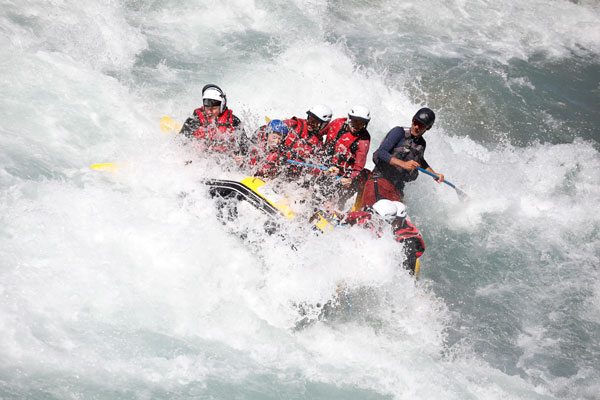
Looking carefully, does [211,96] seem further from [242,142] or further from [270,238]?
[270,238]

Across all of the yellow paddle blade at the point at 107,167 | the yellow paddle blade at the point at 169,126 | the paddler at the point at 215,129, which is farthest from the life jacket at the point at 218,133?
the yellow paddle blade at the point at 107,167

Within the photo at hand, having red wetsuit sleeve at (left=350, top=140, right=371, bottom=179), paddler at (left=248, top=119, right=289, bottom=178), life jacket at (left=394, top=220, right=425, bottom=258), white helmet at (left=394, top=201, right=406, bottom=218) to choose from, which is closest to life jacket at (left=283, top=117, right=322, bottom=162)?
paddler at (left=248, top=119, right=289, bottom=178)

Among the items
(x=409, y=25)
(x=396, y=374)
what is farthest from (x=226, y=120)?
(x=409, y=25)

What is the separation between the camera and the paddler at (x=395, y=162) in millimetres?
6110

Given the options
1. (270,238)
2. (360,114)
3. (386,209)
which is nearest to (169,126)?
(270,238)

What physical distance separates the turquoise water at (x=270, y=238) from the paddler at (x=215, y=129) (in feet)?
1.01

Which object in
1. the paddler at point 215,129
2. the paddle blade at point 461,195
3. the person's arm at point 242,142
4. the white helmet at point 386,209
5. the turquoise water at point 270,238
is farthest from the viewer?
the paddle blade at point 461,195

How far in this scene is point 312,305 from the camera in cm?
545

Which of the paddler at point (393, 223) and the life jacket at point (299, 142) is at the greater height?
the life jacket at point (299, 142)

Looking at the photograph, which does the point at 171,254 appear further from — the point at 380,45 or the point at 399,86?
the point at 380,45

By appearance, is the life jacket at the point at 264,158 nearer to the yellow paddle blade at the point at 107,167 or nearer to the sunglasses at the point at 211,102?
the sunglasses at the point at 211,102

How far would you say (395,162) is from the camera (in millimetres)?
6098

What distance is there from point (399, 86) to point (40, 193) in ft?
21.6

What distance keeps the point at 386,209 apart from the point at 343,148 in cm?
101
